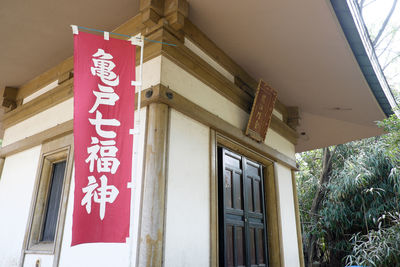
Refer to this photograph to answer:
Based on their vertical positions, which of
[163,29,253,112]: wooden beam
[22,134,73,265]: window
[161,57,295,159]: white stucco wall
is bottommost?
[22,134,73,265]: window

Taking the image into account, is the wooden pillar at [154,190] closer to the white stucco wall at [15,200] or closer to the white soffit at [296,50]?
the white soffit at [296,50]

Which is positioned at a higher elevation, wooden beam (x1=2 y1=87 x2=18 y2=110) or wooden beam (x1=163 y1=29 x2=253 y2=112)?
wooden beam (x1=2 y1=87 x2=18 y2=110)

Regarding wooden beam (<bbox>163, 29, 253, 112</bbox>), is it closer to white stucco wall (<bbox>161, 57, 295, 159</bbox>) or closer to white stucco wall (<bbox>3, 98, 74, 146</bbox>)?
white stucco wall (<bbox>161, 57, 295, 159</bbox>)

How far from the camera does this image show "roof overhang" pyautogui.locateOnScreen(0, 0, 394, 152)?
3.04 metres

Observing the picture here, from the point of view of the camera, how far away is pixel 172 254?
7.91 ft

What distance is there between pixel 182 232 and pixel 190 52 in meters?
1.76

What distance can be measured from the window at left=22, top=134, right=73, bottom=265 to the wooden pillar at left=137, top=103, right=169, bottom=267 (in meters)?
1.28

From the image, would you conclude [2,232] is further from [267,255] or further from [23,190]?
[267,255]

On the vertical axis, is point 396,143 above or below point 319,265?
above

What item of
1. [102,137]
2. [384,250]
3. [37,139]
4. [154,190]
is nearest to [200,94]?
[154,190]

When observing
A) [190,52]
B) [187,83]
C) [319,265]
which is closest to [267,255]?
[187,83]

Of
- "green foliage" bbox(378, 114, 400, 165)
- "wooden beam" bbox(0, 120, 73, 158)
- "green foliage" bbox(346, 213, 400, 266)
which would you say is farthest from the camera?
"green foliage" bbox(346, 213, 400, 266)

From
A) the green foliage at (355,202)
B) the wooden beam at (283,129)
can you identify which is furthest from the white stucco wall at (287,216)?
the green foliage at (355,202)

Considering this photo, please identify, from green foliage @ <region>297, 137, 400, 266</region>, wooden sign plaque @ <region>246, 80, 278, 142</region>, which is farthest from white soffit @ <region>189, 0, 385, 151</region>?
green foliage @ <region>297, 137, 400, 266</region>
